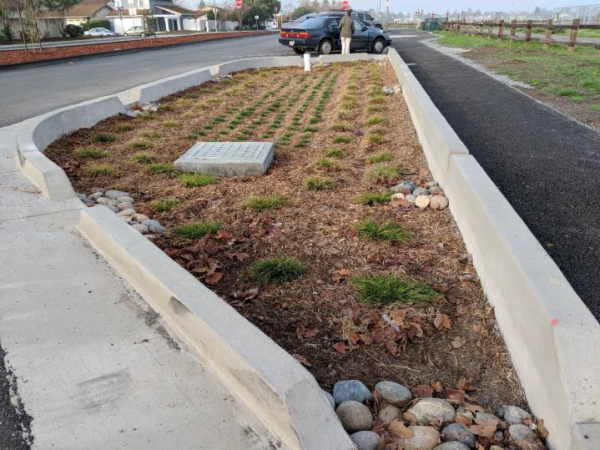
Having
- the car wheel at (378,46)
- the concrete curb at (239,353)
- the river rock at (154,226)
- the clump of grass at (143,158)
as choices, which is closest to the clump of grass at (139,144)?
the clump of grass at (143,158)

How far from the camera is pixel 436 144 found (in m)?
5.82

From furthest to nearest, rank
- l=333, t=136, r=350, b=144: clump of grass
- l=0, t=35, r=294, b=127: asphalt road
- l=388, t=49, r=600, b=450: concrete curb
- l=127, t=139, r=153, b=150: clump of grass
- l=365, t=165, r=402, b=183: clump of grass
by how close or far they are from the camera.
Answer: l=0, t=35, r=294, b=127: asphalt road
l=333, t=136, r=350, b=144: clump of grass
l=127, t=139, r=153, b=150: clump of grass
l=365, t=165, r=402, b=183: clump of grass
l=388, t=49, r=600, b=450: concrete curb

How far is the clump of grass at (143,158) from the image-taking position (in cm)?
656

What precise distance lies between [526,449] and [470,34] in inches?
1590

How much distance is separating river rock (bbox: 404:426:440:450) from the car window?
21015 millimetres

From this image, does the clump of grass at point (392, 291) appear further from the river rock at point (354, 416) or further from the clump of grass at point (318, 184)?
the clump of grass at point (318, 184)

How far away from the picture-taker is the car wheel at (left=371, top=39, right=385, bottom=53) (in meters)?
21.8

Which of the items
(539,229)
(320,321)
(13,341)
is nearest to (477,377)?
(320,321)

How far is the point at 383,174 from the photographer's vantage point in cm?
586

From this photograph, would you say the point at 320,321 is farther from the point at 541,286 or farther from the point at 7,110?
the point at 7,110

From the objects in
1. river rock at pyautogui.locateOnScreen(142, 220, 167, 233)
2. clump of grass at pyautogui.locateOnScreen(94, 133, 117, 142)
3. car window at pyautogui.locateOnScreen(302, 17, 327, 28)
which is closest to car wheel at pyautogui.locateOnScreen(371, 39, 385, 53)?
car window at pyautogui.locateOnScreen(302, 17, 327, 28)

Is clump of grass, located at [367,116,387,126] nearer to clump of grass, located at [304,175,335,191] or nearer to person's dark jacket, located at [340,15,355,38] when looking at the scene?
clump of grass, located at [304,175,335,191]

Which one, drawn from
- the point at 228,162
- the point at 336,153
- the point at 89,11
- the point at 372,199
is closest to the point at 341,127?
the point at 336,153

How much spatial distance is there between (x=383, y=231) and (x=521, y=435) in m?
2.26
